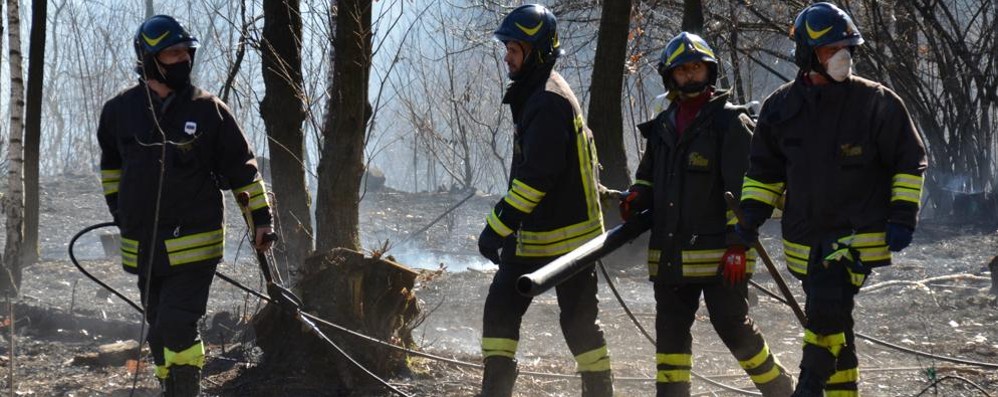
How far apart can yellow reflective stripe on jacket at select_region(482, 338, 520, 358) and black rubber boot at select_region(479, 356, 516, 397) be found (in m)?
0.02

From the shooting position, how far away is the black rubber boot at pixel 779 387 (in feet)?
16.5

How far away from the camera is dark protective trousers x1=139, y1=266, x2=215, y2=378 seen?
4898 millimetres

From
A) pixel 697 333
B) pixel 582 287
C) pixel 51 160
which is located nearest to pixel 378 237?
pixel 697 333

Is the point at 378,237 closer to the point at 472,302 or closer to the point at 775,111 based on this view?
the point at 472,302

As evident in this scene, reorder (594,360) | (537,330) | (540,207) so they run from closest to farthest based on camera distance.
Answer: (540,207), (594,360), (537,330)

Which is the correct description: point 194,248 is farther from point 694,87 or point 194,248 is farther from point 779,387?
point 779,387

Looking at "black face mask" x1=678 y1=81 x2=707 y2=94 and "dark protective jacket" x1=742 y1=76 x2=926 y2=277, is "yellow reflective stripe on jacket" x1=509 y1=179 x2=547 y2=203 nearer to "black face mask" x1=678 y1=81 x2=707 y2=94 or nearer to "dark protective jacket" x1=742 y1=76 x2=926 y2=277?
"black face mask" x1=678 y1=81 x2=707 y2=94

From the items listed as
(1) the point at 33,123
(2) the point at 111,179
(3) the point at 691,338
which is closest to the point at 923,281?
(3) the point at 691,338

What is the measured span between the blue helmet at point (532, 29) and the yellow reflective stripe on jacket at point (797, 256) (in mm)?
1356

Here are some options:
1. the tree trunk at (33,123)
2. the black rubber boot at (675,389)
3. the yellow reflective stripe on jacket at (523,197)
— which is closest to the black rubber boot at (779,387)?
the black rubber boot at (675,389)

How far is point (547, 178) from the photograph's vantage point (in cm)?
481

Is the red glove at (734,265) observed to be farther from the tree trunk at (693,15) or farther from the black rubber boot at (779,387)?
the tree trunk at (693,15)

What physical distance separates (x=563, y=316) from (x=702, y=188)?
908mm

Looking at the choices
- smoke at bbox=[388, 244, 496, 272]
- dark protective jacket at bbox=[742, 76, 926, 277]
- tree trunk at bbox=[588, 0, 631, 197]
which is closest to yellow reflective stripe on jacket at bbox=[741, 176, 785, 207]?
dark protective jacket at bbox=[742, 76, 926, 277]
